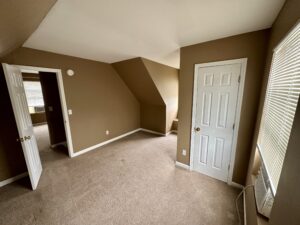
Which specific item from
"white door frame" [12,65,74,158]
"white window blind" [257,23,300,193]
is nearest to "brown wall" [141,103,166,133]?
"white door frame" [12,65,74,158]

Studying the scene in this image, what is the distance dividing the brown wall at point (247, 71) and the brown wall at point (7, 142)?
2.92m

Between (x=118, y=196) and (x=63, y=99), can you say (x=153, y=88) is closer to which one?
(x=63, y=99)

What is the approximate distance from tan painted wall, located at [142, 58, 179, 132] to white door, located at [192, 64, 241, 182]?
1.38m

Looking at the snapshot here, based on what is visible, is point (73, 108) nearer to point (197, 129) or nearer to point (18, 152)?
point (18, 152)

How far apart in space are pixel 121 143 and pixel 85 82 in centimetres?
192

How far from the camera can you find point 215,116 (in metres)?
2.04

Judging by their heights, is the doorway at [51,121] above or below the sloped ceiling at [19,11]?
below

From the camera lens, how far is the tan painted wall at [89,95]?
7.82 ft

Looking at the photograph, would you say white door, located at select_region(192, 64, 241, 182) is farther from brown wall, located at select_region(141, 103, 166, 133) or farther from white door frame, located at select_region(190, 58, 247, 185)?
brown wall, located at select_region(141, 103, 166, 133)

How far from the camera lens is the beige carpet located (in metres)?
1.54

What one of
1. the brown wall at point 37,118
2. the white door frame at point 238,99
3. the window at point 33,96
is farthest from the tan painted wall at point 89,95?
the window at point 33,96

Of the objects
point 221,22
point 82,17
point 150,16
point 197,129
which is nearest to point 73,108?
point 82,17

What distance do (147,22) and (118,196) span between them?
2.36m

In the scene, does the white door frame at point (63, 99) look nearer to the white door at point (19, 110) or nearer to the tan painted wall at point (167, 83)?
the white door at point (19, 110)
